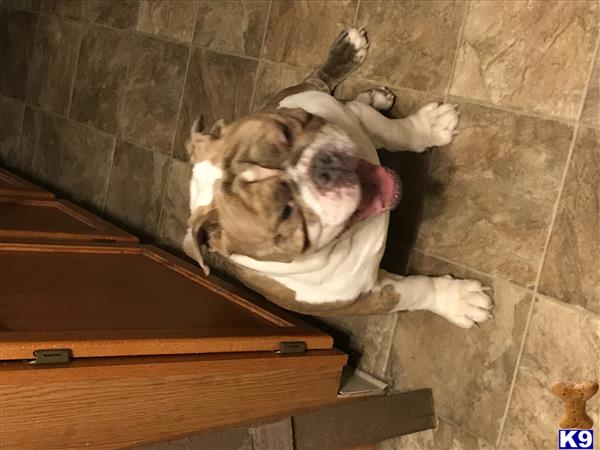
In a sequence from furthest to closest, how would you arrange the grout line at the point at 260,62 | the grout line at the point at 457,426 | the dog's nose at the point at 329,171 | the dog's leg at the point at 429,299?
the grout line at the point at 260,62 → the grout line at the point at 457,426 → the dog's leg at the point at 429,299 → the dog's nose at the point at 329,171

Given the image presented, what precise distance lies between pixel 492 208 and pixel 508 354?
581 millimetres

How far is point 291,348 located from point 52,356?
966 mm

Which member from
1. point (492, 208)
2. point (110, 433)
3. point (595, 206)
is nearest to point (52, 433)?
point (110, 433)

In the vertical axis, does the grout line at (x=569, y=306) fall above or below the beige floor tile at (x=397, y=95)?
below

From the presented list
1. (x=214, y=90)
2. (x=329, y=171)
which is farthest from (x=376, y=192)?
(x=214, y=90)

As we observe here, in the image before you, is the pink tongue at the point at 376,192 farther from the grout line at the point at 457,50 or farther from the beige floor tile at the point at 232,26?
the beige floor tile at the point at 232,26

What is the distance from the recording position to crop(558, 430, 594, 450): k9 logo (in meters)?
2.48

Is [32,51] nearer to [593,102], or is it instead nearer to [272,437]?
[272,437]

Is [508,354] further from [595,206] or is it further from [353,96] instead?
[353,96]

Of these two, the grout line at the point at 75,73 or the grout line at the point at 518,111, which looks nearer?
the grout line at the point at 518,111

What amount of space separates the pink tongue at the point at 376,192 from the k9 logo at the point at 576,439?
3.50 feet

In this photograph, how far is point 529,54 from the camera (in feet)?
8.80

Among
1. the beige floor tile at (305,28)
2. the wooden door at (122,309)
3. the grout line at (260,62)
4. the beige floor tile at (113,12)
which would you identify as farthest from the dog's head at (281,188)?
the beige floor tile at (113,12)

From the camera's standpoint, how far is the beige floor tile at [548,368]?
2498 mm
